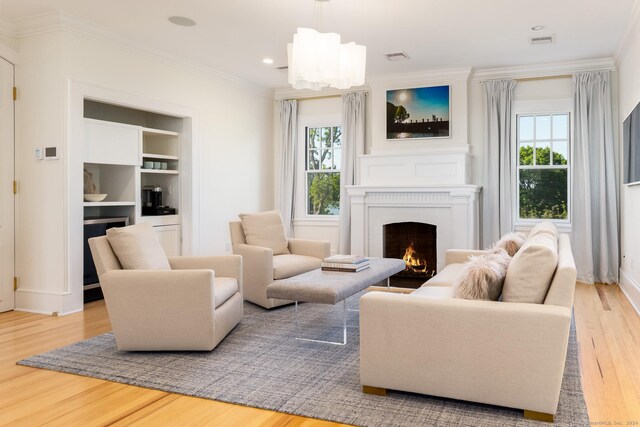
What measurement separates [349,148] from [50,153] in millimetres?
3862

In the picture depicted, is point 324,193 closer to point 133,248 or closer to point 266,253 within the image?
point 266,253

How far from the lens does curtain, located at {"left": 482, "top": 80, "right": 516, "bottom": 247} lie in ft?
21.1

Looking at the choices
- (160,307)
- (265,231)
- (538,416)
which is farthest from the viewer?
(265,231)

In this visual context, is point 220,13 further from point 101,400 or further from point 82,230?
point 101,400

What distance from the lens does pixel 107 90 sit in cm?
496

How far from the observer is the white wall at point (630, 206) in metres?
4.74

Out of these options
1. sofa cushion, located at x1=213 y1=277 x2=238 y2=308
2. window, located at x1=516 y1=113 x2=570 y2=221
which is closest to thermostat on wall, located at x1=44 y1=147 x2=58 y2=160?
sofa cushion, located at x1=213 y1=277 x2=238 y2=308

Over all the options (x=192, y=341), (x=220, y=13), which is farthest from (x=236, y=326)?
(x=220, y=13)

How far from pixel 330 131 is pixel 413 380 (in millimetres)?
5474

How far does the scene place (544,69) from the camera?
6.29 metres

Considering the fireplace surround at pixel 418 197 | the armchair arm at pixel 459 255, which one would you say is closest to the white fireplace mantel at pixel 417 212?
the fireplace surround at pixel 418 197

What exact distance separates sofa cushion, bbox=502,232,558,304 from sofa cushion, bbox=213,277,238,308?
1.88 metres

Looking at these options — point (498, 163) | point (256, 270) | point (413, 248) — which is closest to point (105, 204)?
point (256, 270)

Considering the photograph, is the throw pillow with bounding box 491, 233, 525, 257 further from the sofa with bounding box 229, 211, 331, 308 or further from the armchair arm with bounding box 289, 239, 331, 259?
the armchair arm with bounding box 289, 239, 331, 259
